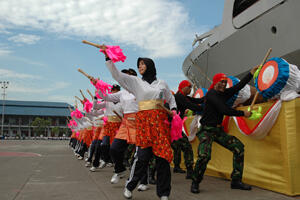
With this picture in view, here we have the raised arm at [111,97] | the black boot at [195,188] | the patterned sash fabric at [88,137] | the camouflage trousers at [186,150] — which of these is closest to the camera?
the black boot at [195,188]

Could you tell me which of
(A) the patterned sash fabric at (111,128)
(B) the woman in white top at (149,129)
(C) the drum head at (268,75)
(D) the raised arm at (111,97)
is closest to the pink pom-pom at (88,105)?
(A) the patterned sash fabric at (111,128)

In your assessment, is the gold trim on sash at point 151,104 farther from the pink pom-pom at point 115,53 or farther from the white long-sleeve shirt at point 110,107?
the white long-sleeve shirt at point 110,107

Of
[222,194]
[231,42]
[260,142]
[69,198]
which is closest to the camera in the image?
[69,198]

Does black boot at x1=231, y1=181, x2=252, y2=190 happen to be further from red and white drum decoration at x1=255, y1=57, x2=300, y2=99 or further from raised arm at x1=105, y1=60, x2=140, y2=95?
raised arm at x1=105, y1=60, x2=140, y2=95

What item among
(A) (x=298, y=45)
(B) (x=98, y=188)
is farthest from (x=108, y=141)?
(A) (x=298, y=45)

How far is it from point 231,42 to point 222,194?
512 inches

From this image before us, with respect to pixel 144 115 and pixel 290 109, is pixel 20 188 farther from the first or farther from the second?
pixel 290 109

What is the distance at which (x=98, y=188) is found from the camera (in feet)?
14.4

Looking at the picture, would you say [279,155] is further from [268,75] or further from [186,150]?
[186,150]

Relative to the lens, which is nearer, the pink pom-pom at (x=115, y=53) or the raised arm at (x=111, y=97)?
the pink pom-pom at (x=115, y=53)

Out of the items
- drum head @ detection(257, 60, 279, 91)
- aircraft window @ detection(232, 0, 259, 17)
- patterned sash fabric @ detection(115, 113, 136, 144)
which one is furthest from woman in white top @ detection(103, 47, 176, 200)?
aircraft window @ detection(232, 0, 259, 17)

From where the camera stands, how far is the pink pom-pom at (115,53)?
11.7 feet

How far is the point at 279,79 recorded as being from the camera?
389 cm

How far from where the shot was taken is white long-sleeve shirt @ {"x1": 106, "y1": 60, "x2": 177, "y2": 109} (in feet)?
12.1
